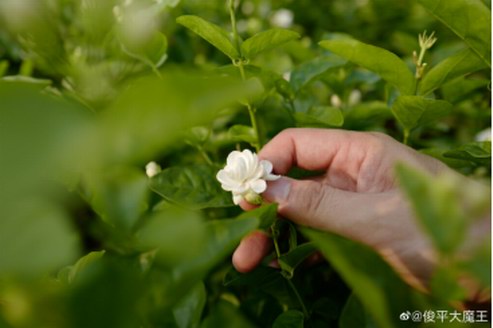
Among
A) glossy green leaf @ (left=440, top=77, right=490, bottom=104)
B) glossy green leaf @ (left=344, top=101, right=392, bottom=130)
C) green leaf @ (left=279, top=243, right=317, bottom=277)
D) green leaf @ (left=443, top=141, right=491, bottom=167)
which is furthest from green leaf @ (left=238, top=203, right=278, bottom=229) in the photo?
glossy green leaf @ (left=440, top=77, right=490, bottom=104)

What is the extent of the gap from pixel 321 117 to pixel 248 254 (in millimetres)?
294

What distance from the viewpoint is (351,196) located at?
2.80ft

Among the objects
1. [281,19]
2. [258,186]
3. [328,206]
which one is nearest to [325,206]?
[328,206]

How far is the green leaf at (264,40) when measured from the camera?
957 millimetres

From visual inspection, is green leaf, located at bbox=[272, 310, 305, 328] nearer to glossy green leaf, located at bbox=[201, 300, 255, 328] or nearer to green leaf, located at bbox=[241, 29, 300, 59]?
glossy green leaf, located at bbox=[201, 300, 255, 328]

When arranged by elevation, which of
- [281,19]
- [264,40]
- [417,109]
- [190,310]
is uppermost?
[264,40]

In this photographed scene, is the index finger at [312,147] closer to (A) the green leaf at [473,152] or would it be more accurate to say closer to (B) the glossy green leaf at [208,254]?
(A) the green leaf at [473,152]

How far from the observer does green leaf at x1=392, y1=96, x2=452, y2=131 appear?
3.26ft

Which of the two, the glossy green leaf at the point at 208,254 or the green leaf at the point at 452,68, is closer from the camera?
the glossy green leaf at the point at 208,254

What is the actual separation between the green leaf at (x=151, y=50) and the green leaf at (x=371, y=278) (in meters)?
0.73

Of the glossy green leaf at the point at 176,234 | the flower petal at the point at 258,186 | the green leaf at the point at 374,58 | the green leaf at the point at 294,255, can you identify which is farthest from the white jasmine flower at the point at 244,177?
the glossy green leaf at the point at 176,234

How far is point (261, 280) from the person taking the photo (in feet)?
3.09

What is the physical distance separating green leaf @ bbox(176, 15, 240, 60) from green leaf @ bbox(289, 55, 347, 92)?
0.77 ft

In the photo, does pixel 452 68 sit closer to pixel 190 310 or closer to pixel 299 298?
pixel 299 298
